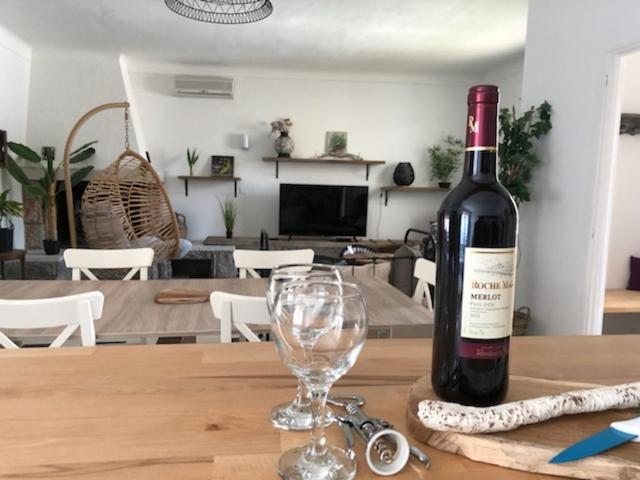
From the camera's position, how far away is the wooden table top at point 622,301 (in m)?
A: 3.08

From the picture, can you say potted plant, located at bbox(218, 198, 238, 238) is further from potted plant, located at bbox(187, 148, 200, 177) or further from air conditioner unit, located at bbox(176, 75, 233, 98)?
air conditioner unit, located at bbox(176, 75, 233, 98)

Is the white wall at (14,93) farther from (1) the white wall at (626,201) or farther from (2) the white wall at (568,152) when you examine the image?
(1) the white wall at (626,201)

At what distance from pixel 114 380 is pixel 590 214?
280cm

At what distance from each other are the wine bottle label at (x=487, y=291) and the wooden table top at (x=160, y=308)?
3.47 feet

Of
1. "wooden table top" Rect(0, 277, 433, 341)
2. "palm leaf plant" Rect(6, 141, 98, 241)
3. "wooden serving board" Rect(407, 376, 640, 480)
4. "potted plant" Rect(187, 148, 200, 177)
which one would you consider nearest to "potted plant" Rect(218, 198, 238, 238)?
"potted plant" Rect(187, 148, 200, 177)

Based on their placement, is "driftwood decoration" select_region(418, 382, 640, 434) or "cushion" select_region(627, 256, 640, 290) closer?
"driftwood decoration" select_region(418, 382, 640, 434)

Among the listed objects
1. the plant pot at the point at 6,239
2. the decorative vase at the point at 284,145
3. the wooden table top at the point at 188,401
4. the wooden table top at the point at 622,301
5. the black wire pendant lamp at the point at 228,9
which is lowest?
the wooden table top at the point at 622,301

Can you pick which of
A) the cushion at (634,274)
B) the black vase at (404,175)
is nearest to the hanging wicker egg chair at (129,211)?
the black vase at (404,175)

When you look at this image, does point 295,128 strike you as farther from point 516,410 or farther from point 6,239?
point 516,410

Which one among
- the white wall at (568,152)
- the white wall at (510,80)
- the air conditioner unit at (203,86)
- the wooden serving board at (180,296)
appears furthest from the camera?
the air conditioner unit at (203,86)

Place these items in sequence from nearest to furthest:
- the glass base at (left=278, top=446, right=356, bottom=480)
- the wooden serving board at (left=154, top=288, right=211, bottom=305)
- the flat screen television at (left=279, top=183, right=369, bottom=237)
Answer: the glass base at (left=278, top=446, right=356, bottom=480) → the wooden serving board at (left=154, top=288, right=211, bottom=305) → the flat screen television at (left=279, top=183, right=369, bottom=237)

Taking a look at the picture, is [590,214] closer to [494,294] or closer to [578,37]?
[578,37]

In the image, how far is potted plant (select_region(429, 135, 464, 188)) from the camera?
5781 mm

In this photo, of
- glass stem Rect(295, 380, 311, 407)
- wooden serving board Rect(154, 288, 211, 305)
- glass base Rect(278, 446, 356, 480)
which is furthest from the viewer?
wooden serving board Rect(154, 288, 211, 305)
